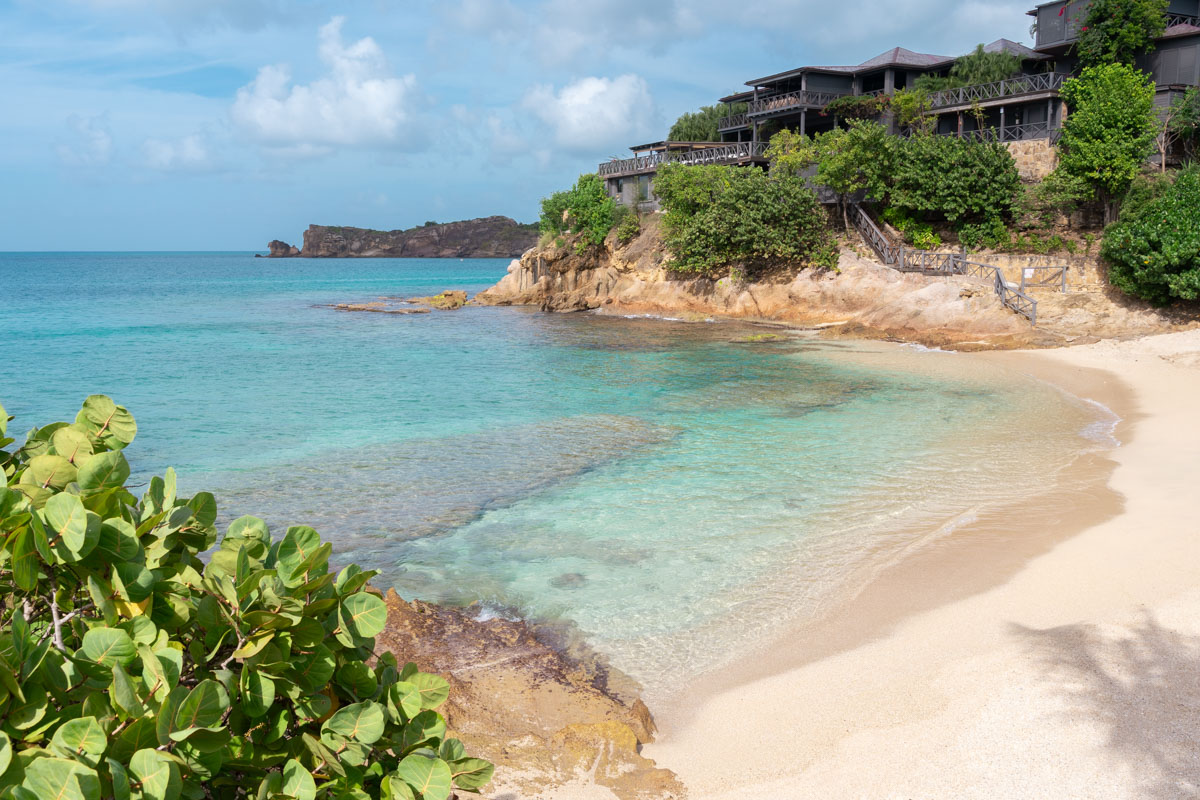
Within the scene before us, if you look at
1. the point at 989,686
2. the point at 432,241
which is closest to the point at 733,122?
the point at 989,686

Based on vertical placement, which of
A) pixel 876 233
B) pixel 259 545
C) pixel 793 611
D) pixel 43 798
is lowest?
pixel 793 611

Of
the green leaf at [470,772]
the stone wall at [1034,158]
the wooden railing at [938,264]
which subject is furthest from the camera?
the stone wall at [1034,158]

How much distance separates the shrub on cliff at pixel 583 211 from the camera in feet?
150

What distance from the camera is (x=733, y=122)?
1913 inches

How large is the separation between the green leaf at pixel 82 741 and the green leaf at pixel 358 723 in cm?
70

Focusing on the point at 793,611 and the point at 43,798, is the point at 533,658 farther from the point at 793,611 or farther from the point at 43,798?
the point at 43,798

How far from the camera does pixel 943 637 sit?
7.31 m

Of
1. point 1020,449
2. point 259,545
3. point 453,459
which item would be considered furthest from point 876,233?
point 259,545

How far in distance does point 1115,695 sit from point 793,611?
113 inches

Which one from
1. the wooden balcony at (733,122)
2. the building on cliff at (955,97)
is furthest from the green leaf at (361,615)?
the wooden balcony at (733,122)

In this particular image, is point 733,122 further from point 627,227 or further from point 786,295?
point 786,295

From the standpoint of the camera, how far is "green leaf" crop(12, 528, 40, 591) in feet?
7.86

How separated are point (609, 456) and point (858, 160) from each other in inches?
1011

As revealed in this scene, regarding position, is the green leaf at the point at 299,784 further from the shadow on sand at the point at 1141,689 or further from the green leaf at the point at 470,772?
the shadow on sand at the point at 1141,689
